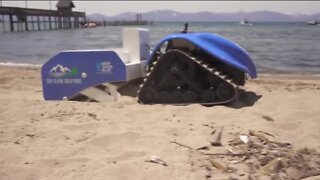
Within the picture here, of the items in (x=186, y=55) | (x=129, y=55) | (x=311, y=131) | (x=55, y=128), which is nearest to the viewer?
(x=311, y=131)

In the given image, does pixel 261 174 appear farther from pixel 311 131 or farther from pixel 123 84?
pixel 123 84

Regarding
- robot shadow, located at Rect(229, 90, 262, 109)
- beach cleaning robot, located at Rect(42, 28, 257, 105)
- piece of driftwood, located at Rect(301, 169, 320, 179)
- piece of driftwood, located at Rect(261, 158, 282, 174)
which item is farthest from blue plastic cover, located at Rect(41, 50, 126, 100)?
piece of driftwood, located at Rect(301, 169, 320, 179)

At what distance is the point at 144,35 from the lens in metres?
7.64

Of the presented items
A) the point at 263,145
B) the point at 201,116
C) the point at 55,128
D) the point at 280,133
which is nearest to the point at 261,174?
the point at 263,145

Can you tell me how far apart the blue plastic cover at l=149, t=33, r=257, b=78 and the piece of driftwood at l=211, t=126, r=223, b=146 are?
1586 millimetres

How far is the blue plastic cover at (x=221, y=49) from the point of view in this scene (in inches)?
227

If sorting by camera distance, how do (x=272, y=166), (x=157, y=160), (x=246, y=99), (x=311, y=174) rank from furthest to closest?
(x=246, y=99) → (x=157, y=160) → (x=272, y=166) → (x=311, y=174)

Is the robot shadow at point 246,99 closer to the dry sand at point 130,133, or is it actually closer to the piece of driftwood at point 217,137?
the dry sand at point 130,133

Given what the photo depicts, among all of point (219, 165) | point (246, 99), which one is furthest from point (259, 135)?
point (246, 99)

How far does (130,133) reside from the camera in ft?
14.0

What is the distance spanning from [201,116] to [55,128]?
169 cm

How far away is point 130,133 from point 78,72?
2377 mm

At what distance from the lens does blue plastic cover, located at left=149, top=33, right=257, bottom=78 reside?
5762 millimetres

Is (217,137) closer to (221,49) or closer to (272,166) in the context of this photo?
(272,166)
